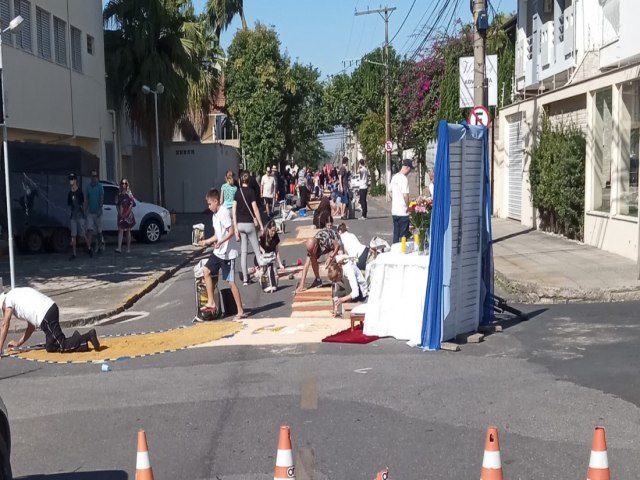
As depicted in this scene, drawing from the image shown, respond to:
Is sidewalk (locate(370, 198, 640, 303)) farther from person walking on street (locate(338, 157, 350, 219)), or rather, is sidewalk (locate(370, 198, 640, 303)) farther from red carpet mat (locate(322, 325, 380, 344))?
person walking on street (locate(338, 157, 350, 219))

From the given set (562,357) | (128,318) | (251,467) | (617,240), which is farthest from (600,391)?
(617,240)

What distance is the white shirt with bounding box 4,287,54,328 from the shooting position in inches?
379

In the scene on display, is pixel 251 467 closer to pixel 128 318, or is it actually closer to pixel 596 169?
pixel 128 318

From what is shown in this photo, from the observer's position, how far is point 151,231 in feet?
78.0

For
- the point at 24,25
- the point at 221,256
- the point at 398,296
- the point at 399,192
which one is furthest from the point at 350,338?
the point at 24,25

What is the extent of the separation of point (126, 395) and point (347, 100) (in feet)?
191

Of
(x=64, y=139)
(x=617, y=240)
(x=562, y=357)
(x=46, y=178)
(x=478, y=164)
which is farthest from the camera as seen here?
(x=64, y=139)

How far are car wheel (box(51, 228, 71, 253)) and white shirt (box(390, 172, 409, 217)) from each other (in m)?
9.43

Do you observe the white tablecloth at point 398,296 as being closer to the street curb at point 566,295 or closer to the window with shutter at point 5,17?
the street curb at point 566,295

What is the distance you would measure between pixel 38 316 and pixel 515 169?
17.9 metres

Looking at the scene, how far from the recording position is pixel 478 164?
1009 cm

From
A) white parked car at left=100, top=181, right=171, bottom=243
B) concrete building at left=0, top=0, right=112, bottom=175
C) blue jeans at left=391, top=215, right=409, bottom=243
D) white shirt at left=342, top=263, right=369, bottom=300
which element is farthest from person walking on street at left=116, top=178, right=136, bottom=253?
white shirt at left=342, top=263, right=369, bottom=300

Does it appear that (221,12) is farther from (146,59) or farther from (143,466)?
(143,466)

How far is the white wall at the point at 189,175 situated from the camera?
1521 inches
